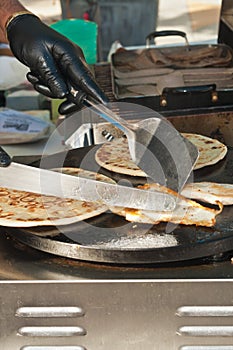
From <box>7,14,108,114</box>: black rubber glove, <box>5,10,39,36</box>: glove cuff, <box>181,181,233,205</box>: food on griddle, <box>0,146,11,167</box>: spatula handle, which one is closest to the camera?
<box>0,146,11,167</box>: spatula handle

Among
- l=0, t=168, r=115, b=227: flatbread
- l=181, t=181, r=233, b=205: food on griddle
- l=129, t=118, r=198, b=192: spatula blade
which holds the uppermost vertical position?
l=129, t=118, r=198, b=192: spatula blade

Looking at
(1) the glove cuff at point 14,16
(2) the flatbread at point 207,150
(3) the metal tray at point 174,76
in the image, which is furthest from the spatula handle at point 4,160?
(3) the metal tray at point 174,76

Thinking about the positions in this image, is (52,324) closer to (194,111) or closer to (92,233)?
(92,233)

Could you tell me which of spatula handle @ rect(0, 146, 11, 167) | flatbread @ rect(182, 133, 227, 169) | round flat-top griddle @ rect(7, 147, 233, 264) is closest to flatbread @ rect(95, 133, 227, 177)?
flatbread @ rect(182, 133, 227, 169)

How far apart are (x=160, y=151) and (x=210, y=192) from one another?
0.21 metres

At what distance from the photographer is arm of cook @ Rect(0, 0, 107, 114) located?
2268 mm

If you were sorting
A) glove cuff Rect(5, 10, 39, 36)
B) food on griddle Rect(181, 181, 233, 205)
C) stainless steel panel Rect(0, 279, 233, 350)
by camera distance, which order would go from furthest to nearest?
glove cuff Rect(5, 10, 39, 36), food on griddle Rect(181, 181, 233, 205), stainless steel panel Rect(0, 279, 233, 350)

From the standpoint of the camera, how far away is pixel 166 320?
1721mm

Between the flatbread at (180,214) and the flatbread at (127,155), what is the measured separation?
0.35 metres

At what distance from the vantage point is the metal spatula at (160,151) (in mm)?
1968

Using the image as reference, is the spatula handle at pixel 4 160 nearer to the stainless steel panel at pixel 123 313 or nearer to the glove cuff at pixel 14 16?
the stainless steel panel at pixel 123 313

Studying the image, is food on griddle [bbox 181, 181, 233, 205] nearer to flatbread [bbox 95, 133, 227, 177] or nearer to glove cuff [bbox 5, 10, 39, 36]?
flatbread [bbox 95, 133, 227, 177]

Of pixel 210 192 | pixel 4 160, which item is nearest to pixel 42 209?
pixel 4 160

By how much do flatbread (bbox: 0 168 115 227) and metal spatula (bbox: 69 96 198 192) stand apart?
18 cm
